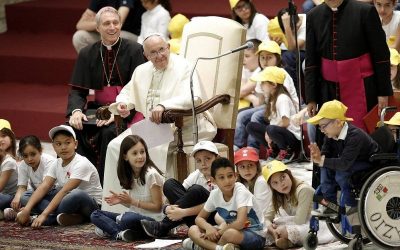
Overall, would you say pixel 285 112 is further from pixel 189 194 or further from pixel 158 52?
pixel 189 194

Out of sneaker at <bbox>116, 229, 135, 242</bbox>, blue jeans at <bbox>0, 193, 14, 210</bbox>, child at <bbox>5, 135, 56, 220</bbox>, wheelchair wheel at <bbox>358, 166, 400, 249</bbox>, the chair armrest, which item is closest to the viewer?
wheelchair wheel at <bbox>358, 166, 400, 249</bbox>

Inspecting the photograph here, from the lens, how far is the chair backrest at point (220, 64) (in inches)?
375

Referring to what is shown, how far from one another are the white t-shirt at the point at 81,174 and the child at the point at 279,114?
6.04 ft

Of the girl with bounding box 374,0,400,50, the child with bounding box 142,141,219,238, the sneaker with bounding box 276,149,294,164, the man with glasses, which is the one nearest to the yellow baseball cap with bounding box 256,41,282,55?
the sneaker with bounding box 276,149,294,164

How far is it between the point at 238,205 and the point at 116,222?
3.34 feet

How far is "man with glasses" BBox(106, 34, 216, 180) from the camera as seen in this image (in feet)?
30.5

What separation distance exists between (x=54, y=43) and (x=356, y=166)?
19.5 feet

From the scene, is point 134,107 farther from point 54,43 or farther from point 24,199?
point 54,43

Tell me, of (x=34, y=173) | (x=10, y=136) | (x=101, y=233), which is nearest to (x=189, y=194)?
(x=101, y=233)

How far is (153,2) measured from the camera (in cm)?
1202

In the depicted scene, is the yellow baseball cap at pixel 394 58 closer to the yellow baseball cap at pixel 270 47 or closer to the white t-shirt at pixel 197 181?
the yellow baseball cap at pixel 270 47

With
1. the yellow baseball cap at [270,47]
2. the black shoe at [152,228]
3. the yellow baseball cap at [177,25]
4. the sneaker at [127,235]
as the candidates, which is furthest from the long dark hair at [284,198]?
the yellow baseball cap at [177,25]

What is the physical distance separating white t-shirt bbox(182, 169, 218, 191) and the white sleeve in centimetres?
130

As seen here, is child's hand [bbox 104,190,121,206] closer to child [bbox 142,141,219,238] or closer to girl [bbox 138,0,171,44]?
child [bbox 142,141,219,238]
